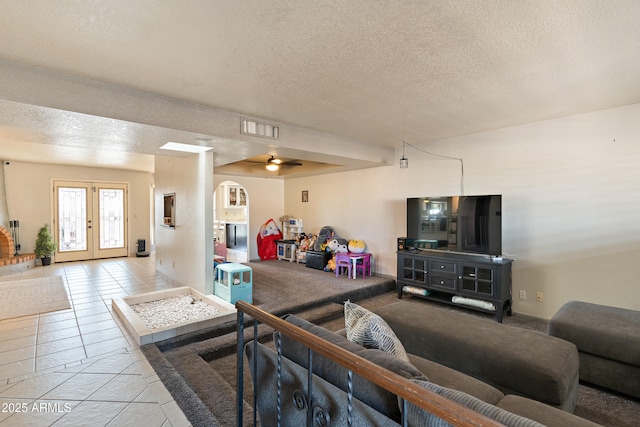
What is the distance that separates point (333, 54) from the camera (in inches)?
88.3

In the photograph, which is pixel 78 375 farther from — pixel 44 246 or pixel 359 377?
pixel 44 246

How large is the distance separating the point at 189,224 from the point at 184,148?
1.28 m

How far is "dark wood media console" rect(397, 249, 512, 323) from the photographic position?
12.7 ft

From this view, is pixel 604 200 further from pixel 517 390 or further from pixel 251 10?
pixel 251 10

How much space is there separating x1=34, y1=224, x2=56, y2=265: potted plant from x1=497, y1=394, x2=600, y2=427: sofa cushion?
9151mm

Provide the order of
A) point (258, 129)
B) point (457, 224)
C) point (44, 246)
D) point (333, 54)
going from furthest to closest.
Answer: point (44, 246)
point (457, 224)
point (258, 129)
point (333, 54)

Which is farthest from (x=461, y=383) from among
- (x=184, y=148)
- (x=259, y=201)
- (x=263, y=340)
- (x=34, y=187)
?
(x=34, y=187)

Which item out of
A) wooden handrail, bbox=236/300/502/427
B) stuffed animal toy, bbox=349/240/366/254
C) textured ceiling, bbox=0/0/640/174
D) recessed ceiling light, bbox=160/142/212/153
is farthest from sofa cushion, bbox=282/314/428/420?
stuffed animal toy, bbox=349/240/366/254

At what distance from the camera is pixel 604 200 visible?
3473 mm

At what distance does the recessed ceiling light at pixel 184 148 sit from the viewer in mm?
4023

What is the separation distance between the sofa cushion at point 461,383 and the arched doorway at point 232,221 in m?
5.80

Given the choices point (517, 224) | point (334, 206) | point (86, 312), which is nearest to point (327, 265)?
point (334, 206)

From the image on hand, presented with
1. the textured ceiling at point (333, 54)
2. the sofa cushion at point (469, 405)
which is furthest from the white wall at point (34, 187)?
the sofa cushion at point (469, 405)

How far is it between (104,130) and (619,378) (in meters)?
5.13
